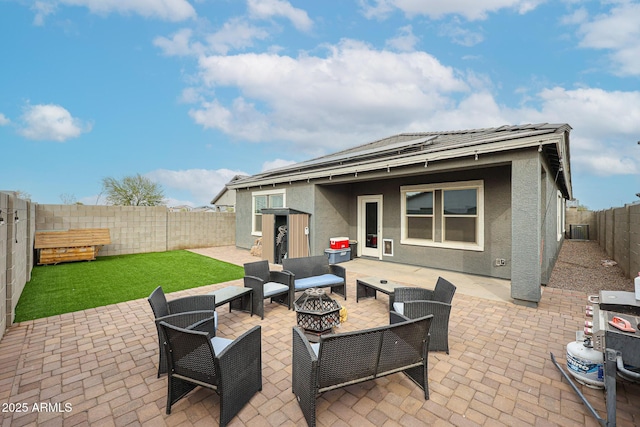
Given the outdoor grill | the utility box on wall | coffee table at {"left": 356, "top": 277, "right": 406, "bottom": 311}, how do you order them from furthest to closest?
the utility box on wall
coffee table at {"left": 356, "top": 277, "right": 406, "bottom": 311}
the outdoor grill

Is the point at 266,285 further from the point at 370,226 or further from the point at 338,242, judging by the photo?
the point at 370,226

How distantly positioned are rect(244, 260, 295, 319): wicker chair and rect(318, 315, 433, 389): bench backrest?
8.22 feet

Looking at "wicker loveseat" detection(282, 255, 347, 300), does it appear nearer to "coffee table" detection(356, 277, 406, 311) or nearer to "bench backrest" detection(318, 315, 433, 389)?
"coffee table" detection(356, 277, 406, 311)

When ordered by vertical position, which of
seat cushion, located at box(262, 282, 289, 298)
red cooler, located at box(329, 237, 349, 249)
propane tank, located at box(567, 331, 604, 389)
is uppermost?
red cooler, located at box(329, 237, 349, 249)

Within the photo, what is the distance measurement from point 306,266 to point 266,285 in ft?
3.31

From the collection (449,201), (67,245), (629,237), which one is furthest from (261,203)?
(629,237)

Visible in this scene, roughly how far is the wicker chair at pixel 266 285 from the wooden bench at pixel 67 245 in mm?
8784

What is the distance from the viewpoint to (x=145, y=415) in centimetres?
234

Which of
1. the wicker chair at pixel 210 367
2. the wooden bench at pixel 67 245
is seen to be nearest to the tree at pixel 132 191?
the wooden bench at pixel 67 245

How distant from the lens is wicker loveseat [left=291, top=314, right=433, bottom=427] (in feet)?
7.13

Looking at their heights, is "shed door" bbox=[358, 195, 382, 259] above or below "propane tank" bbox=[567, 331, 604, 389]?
above

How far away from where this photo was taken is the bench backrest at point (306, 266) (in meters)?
5.61

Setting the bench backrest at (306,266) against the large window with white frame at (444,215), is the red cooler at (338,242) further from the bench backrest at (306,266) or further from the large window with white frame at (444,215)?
the bench backrest at (306,266)

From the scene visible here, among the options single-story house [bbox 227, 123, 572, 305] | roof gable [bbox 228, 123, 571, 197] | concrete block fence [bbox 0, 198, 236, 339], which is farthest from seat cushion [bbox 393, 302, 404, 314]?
concrete block fence [bbox 0, 198, 236, 339]
